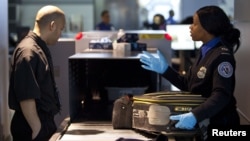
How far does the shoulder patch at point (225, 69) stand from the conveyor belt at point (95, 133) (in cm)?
51

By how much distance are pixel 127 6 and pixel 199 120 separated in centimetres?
844

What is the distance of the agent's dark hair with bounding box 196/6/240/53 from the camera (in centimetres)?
259

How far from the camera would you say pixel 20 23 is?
10.4m

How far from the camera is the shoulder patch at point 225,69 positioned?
2402mm

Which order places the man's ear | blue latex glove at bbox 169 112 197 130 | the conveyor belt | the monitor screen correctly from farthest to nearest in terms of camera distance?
the monitor screen
the man's ear
the conveyor belt
blue latex glove at bbox 169 112 197 130

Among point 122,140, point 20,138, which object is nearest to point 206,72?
point 122,140

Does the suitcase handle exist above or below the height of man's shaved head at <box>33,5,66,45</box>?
below

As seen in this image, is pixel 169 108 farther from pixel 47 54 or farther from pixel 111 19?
pixel 111 19

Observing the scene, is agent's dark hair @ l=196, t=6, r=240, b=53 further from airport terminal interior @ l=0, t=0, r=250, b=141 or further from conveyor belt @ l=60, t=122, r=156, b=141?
conveyor belt @ l=60, t=122, r=156, b=141

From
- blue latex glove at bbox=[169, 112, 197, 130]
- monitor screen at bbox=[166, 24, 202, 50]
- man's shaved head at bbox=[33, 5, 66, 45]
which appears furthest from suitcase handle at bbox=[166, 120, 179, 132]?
monitor screen at bbox=[166, 24, 202, 50]

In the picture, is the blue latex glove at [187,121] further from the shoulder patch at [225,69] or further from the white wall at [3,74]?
the white wall at [3,74]

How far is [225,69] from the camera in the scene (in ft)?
7.95

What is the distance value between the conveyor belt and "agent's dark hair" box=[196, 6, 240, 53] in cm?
66

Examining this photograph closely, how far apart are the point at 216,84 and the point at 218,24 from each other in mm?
376
